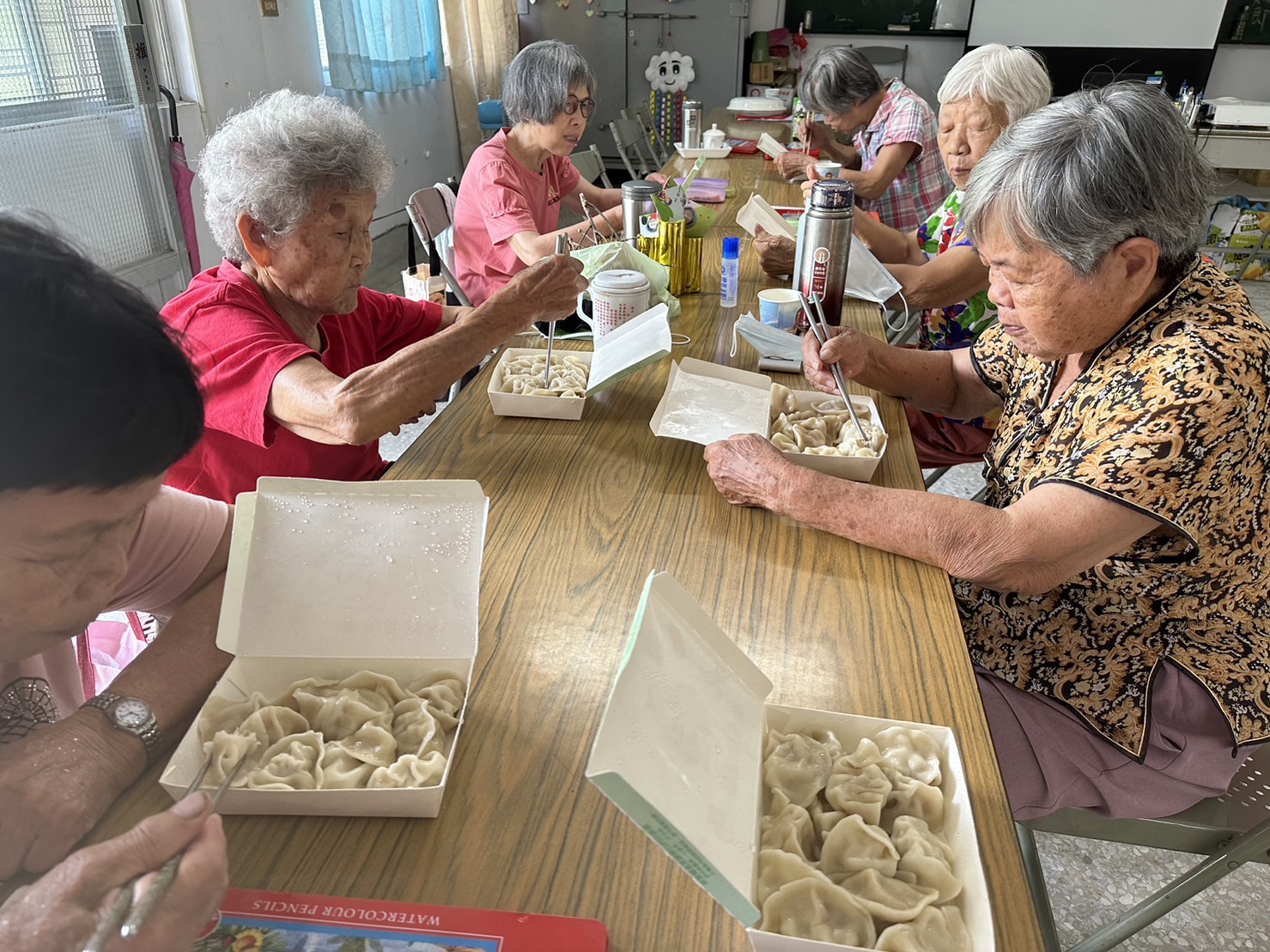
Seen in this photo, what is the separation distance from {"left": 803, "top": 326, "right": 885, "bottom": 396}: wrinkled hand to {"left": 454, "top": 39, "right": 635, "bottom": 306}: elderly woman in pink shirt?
43.5 inches

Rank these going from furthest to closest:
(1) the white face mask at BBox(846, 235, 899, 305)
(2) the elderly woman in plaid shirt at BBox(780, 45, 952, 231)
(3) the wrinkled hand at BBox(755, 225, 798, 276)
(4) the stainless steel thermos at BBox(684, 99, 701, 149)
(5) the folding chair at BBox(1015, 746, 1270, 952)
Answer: (4) the stainless steel thermos at BBox(684, 99, 701, 149)
(2) the elderly woman in plaid shirt at BBox(780, 45, 952, 231)
(3) the wrinkled hand at BBox(755, 225, 798, 276)
(1) the white face mask at BBox(846, 235, 899, 305)
(5) the folding chair at BBox(1015, 746, 1270, 952)

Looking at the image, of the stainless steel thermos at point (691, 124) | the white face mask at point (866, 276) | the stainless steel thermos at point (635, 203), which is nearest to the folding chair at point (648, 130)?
the stainless steel thermos at point (691, 124)

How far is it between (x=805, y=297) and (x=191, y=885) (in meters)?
1.68

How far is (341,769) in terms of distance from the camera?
759 millimetres

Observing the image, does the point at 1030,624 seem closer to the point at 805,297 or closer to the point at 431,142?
the point at 805,297

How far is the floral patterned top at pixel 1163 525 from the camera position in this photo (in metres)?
1.06

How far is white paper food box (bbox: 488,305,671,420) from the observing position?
1.49 metres

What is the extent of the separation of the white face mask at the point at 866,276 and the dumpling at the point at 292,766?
1865 millimetres

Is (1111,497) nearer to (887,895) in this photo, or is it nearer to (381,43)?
(887,895)

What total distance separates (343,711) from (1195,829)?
44.1 inches

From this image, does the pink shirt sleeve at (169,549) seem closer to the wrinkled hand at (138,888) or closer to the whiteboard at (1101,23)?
the wrinkled hand at (138,888)

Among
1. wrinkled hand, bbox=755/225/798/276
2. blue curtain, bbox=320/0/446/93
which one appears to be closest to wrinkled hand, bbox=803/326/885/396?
wrinkled hand, bbox=755/225/798/276

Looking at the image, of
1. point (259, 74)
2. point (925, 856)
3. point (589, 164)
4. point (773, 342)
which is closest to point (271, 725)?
point (925, 856)

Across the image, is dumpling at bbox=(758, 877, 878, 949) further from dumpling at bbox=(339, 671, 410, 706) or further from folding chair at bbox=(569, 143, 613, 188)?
folding chair at bbox=(569, 143, 613, 188)
